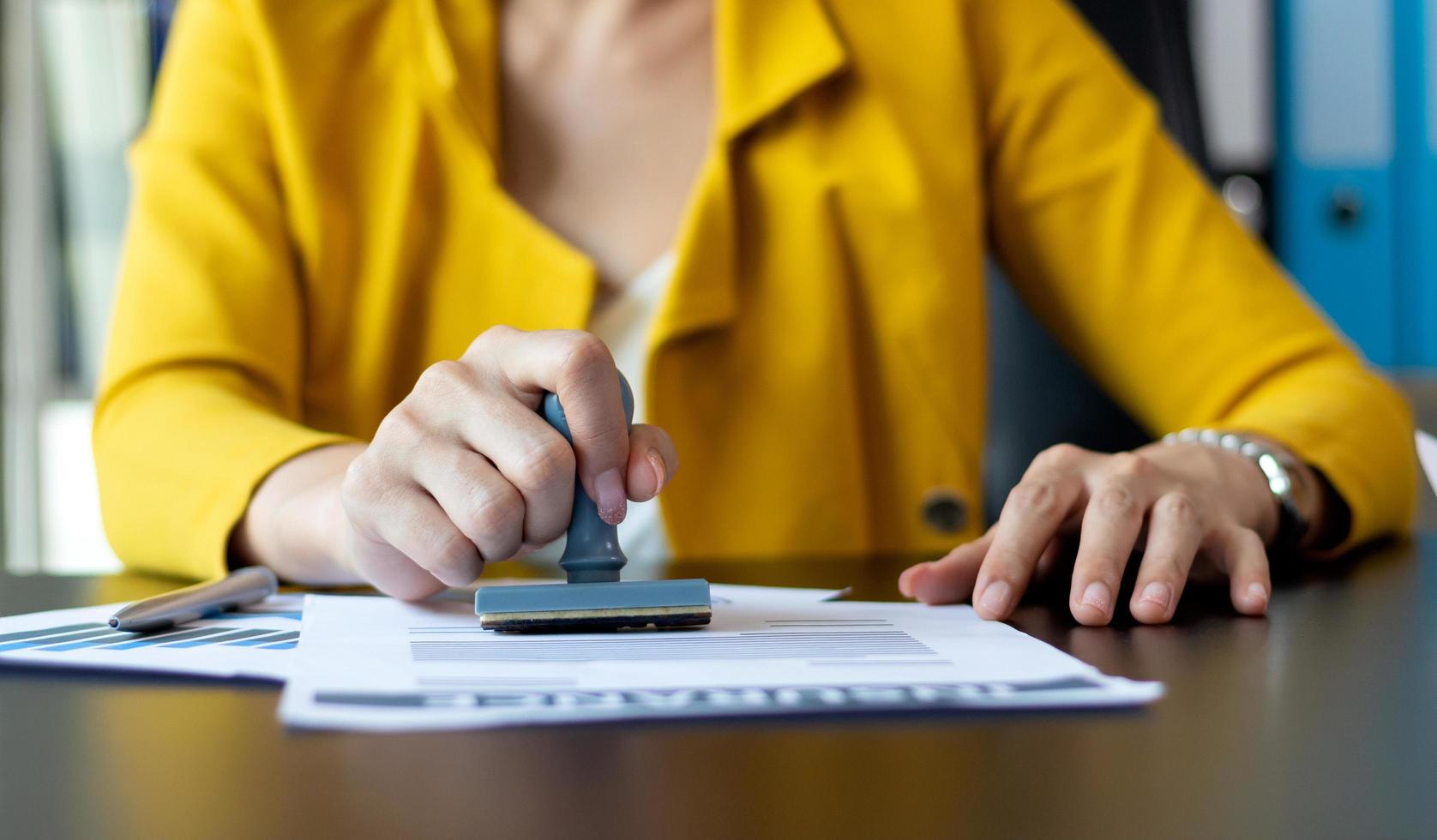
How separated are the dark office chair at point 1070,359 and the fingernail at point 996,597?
0.62 meters

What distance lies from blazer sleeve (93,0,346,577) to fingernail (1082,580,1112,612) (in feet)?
1.34

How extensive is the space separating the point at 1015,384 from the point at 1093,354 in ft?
0.35

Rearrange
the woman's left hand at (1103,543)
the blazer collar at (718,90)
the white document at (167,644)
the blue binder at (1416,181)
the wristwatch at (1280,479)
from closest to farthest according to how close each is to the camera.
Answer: the white document at (167,644), the woman's left hand at (1103,543), the wristwatch at (1280,479), the blazer collar at (718,90), the blue binder at (1416,181)

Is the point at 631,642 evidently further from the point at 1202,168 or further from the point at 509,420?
the point at 1202,168

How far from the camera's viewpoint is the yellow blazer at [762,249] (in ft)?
2.96

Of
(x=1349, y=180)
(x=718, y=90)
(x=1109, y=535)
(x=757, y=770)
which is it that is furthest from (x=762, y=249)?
(x=1349, y=180)

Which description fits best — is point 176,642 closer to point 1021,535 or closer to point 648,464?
point 648,464

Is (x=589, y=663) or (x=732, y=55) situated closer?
(x=589, y=663)

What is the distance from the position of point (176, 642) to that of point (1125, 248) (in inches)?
30.1

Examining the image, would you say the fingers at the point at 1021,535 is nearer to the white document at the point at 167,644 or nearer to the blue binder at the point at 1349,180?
the white document at the point at 167,644

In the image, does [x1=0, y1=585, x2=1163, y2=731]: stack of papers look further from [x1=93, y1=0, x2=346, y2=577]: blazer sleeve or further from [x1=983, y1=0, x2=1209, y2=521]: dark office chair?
[x1=983, y1=0, x2=1209, y2=521]: dark office chair

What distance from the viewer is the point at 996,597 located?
1.57ft

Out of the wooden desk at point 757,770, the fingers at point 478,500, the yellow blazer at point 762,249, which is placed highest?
the yellow blazer at point 762,249

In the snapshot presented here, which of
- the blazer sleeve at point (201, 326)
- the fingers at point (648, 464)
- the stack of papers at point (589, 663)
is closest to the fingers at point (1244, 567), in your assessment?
the stack of papers at point (589, 663)
